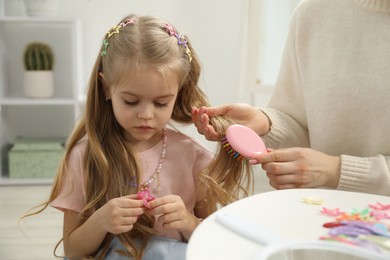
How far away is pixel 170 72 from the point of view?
1024mm

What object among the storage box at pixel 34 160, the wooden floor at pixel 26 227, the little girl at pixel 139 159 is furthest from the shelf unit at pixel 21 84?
the little girl at pixel 139 159

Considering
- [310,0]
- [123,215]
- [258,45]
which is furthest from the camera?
[258,45]

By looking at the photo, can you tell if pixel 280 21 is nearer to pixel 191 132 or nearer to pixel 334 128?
pixel 191 132

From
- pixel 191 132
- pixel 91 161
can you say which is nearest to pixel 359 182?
pixel 91 161

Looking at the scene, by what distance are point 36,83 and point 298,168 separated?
2.11 m

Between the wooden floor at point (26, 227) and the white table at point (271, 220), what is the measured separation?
1.31m

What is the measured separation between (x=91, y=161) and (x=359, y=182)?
0.51 metres

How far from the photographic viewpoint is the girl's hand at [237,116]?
3.53 feet

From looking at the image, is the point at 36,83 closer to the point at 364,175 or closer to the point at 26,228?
the point at 26,228

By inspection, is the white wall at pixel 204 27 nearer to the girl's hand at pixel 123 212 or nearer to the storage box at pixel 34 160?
the storage box at pixel 34 160

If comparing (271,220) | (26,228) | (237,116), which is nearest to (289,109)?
(237,116)

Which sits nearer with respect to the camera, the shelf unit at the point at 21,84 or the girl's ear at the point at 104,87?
the girl's ear at the point at 104,87

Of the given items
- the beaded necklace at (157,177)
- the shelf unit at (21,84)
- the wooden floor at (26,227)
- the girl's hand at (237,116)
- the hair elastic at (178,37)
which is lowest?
the wooden floor at (26,227)

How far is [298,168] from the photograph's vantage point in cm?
91
